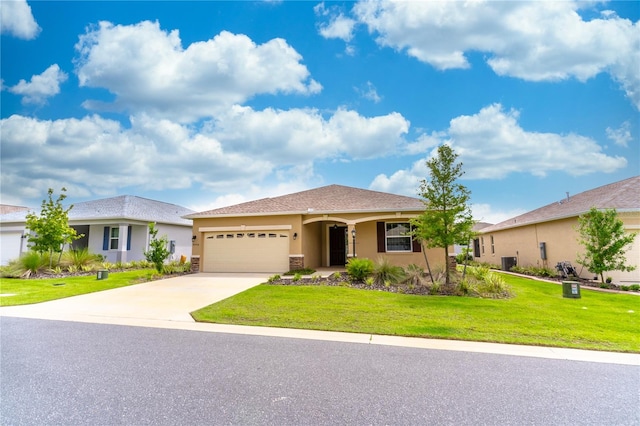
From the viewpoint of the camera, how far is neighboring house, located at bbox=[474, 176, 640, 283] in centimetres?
1455

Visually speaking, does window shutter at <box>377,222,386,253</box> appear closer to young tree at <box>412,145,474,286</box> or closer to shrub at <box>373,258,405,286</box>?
shrub at <box>373,258,405,286</box>

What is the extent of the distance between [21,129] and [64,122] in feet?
6.22

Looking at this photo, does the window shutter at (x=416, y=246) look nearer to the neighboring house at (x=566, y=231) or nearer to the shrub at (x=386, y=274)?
the shrub at (x=386, y=274)

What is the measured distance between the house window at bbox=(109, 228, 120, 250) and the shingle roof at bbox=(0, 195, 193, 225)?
4.12 feet

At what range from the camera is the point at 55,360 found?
17.6 feet

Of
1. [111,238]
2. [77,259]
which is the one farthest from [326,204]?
[111,238]

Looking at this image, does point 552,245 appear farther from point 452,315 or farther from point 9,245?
point 9,245

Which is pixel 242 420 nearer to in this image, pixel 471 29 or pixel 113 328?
pixel 113 328

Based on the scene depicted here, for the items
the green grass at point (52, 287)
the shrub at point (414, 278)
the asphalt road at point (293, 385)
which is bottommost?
the asphalt road at point (293, 385)

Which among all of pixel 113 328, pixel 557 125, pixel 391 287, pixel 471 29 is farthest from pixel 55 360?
pixel 557 125

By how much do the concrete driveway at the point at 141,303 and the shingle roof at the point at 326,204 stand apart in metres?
4.76

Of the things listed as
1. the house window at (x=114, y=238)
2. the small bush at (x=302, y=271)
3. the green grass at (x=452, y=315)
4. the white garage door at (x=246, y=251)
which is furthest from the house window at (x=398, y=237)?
the house window at (x=114, y=238)

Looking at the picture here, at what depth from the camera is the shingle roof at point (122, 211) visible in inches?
890

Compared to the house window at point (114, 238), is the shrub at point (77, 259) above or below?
below
